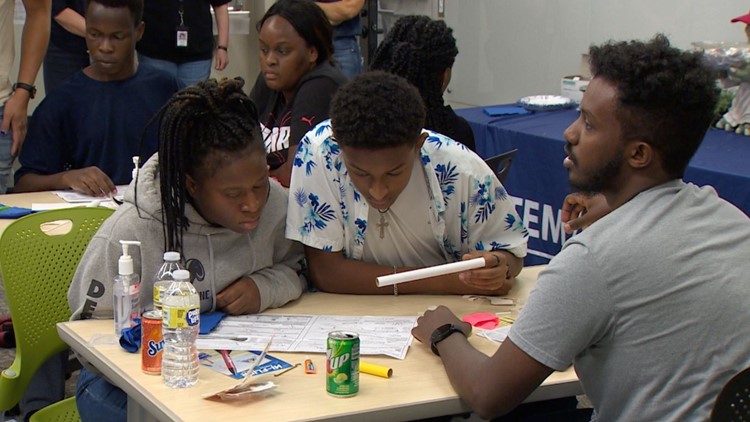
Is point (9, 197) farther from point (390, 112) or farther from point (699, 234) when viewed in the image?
point (699, 234)

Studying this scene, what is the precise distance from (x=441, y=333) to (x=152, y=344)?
59 centimetres

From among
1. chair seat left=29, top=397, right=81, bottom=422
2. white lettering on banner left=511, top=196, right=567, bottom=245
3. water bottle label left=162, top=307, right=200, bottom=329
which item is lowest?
white lettering on banner left=511, top=196, right=567, bottom=245

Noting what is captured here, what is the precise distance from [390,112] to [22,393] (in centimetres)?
124

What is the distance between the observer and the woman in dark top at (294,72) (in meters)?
3.31

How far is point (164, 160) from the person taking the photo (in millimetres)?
2092

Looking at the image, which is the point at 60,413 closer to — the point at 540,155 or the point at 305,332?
the point at 305,332

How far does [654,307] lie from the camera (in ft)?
5.11

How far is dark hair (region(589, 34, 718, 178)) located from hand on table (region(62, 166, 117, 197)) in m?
1.99

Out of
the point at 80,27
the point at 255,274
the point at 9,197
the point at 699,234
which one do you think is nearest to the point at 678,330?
the point at 699,234

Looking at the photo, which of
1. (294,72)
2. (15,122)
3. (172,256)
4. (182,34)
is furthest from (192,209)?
Answer: (182,34)

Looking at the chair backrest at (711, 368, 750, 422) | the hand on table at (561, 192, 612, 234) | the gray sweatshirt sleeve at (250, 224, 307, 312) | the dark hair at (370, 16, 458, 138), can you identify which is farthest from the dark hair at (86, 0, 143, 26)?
the chair backrest at (711, 368, 750, 422)

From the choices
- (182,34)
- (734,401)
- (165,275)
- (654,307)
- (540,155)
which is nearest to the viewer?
(734,401)

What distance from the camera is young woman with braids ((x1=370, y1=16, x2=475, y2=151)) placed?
129 inches

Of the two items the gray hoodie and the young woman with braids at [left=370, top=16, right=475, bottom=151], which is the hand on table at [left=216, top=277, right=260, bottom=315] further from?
the young woman with braids at [left=370, top=16, right=475, bottom=151]
